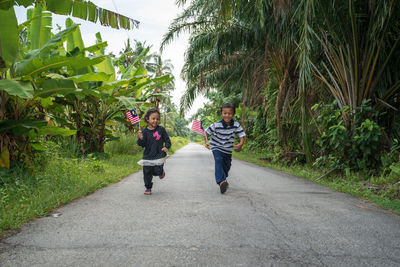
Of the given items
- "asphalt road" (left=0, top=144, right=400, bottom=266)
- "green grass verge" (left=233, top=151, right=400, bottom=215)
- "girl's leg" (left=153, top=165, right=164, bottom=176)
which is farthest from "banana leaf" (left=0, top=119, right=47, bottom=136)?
"green grass verge" (left=233, top=151, right=400, bottom=215)

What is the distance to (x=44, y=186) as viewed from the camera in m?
4.55

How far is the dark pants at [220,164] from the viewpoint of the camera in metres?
5.04

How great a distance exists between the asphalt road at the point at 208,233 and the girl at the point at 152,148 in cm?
46

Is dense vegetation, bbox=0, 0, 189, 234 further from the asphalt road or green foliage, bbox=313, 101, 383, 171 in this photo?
green foliage, bbox=313, 101, 383, 171

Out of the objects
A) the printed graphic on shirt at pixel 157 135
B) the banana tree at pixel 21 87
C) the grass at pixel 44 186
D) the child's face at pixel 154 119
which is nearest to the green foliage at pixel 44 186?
the grass at pixel 44 186

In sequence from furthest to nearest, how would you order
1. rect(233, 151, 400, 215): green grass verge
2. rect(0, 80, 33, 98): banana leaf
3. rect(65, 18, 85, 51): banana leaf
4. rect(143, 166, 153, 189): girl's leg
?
1. rect(65, 18, 85, 51): banana leaf
2. rect(143, 166, 153, 189): girl's leg
3. rect(233, 151, 400, 215): green grass verge
4. rect(0, 80, 33, 98): banana leaf

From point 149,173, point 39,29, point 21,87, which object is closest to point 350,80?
point 149,173

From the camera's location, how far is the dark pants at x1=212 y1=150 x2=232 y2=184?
5.04 m

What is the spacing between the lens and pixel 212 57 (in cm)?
1435

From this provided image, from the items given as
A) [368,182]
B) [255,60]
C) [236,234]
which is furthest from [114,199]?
[255,60]

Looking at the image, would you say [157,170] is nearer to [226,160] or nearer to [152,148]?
[152,148]

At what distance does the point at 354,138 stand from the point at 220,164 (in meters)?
3.25

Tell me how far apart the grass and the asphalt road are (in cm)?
20

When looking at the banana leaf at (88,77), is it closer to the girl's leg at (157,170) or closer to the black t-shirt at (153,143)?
the black t-shirt at (153,143)
